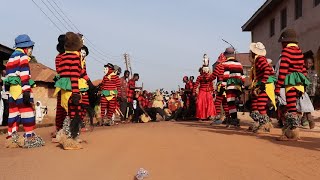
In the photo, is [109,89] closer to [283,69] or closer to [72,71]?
[72,71]

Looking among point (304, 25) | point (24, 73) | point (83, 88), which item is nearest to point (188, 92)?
point (304, 25)

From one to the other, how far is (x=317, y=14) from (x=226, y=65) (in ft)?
29.1

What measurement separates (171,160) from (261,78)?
4126 mm

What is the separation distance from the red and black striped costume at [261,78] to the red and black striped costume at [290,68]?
2.69ft

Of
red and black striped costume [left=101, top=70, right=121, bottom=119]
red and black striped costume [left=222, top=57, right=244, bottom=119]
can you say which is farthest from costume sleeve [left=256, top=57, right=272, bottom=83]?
red and black striped costume [left=101, top=70, right=121, bottom=119]

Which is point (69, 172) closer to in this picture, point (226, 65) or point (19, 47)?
point (19, 47)

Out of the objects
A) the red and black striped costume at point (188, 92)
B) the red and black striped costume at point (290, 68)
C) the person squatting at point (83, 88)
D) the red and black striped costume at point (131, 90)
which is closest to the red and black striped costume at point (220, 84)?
the person squatting at point (83, 88)

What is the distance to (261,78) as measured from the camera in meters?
8.74

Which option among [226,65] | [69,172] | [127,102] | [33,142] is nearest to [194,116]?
[127,102]

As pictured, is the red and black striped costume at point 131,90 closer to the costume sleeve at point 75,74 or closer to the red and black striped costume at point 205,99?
the red and black striped costume at point 205,99

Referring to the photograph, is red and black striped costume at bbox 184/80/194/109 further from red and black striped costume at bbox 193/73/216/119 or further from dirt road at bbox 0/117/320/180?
dirt road at bbox 0/117/320/180

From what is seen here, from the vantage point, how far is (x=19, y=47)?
7344mm

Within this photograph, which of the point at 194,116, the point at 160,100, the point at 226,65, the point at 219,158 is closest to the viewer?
the point at 219,158

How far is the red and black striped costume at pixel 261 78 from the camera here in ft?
28.3
